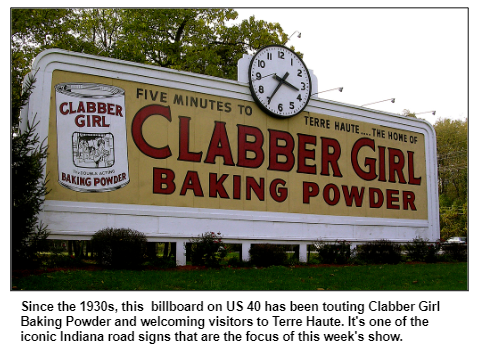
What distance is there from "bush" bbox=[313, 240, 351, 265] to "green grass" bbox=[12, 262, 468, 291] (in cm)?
262

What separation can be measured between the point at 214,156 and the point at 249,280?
215 inches

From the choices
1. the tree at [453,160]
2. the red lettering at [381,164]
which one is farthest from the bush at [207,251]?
the tree at [453,160]

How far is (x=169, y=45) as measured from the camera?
92.2 feet

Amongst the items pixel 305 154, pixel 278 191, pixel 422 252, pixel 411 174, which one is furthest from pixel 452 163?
pixel 278 191

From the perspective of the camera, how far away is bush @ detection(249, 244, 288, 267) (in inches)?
633

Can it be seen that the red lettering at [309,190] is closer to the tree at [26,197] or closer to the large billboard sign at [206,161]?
the large billboard sign at [206,161]

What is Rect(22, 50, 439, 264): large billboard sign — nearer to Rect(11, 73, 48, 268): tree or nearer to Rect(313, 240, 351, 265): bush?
Rect(313, 240, 351, 265): bush

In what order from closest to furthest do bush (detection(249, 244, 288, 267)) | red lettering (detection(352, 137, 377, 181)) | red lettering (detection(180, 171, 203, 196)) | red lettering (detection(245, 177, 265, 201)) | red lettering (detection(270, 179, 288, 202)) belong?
1. red lettering (detection(180, 171, 203, 196))
2. bush (detection(249, 244, 288, 267))
3. red lettering (detection(245, 177, 265, 201))
4. red lettering (detection(270, 179, 288, 202))
5. red lettering (detection(352, 137, 377, 181))

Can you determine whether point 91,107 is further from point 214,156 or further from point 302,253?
point 302,253

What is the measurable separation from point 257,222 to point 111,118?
6075mm


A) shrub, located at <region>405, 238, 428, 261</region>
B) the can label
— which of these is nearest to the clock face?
the can label

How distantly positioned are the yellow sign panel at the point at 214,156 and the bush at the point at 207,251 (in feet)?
4.37

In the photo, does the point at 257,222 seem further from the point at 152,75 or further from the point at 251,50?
the point at 251,50

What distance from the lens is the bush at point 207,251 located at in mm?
14969
